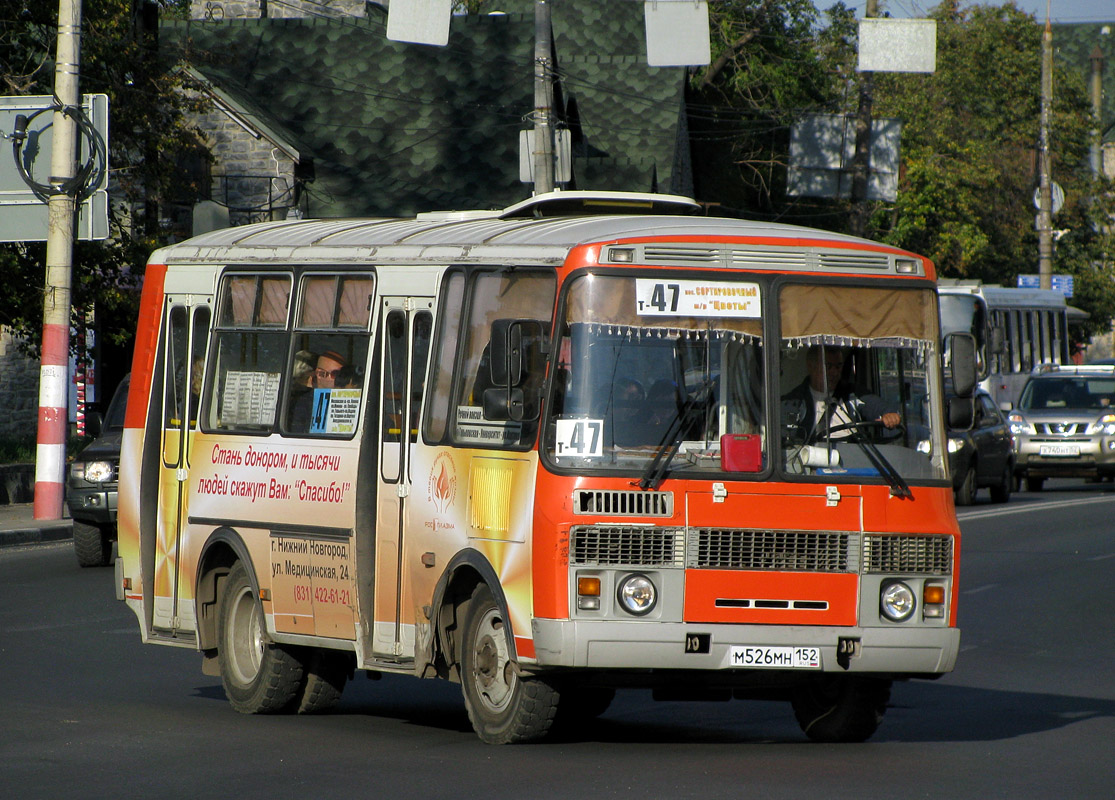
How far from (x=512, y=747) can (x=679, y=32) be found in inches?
715

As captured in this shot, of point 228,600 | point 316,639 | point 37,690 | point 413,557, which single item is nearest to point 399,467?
point 413,557

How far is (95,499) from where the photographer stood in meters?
18.3

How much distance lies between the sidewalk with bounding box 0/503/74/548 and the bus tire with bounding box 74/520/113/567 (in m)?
2.37

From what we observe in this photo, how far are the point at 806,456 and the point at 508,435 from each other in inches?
52.7

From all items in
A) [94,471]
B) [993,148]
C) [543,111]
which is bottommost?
[94,471]

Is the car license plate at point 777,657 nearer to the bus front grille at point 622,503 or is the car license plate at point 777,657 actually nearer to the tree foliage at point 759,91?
the bus front grille at point 622,503

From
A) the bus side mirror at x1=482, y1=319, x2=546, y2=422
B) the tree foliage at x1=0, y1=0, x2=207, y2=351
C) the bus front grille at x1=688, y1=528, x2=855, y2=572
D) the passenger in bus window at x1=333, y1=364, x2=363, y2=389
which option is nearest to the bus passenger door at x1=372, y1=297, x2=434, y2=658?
the passenger in bus window at x1=333, y1=364, x2=363, y2=389

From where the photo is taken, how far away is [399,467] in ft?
31.6

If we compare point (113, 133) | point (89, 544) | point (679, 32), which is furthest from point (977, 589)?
point (113, 133)

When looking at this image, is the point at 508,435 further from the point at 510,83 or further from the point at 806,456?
the point at 510,83

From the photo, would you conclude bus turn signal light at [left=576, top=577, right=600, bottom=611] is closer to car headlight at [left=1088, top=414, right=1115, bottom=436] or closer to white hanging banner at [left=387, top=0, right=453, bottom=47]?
white hanging banner at [left=387, top=0, right=453, bottom=47]

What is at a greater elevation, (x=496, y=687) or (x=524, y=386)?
(x=524, y=386)

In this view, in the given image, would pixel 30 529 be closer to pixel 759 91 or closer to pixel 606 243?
pixel 606 243

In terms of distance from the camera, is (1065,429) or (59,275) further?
(1065,429)
